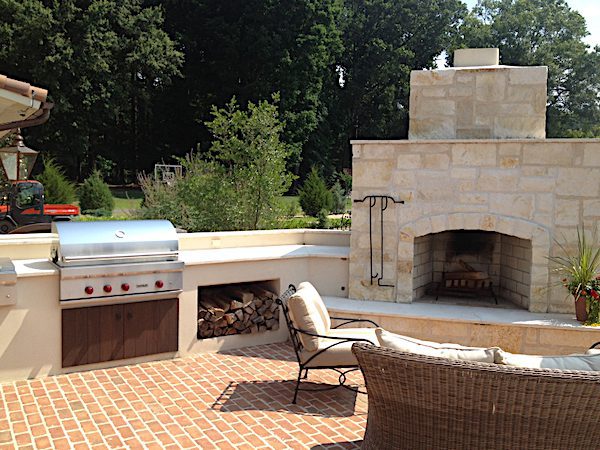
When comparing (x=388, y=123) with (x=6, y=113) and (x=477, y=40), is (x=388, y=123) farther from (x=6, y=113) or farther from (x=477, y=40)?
(x=6, y=113)

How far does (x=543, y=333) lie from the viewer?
6.02 meters

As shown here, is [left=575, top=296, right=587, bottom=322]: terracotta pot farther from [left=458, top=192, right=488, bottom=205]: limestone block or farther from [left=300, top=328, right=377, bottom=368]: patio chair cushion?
[left=300, top=328, right=377, bottom=368]: patio chair cushion

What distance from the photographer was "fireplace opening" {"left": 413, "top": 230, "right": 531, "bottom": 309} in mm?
7004

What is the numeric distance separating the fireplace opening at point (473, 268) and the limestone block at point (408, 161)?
0.92m

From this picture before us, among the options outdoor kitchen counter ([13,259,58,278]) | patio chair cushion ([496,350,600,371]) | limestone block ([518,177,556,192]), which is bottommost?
patio chair cushion ([496,350,600,371])

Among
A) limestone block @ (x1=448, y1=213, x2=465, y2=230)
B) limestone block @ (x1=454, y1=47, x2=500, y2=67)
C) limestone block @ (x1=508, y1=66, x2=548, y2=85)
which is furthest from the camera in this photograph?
limestone block @ (x1=454, y1=47, x2=500, y2=67)

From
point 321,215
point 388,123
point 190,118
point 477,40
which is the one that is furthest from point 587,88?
point 321,215

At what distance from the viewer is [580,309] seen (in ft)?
20.0

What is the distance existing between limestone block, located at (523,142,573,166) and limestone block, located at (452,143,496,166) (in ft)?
1.18

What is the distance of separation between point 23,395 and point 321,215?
11132mm

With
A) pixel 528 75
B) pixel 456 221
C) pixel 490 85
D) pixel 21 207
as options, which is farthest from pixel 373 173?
pixel 21 207

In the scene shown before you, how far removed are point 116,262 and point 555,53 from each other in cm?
3477

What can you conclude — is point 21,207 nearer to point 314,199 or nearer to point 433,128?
point 433,128

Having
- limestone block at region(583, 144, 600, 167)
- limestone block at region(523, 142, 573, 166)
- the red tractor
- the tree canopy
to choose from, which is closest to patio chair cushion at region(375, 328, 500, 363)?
limestone block at region(523, 142, 573, 166)
